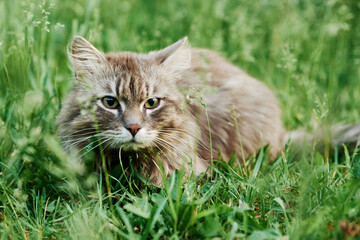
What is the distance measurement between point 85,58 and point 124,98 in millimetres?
461

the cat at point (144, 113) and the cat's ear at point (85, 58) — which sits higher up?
the cat's ear at point (85, 58)

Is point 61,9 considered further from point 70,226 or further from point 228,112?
point 70,226

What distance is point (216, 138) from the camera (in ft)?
9.55

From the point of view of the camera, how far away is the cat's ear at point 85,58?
8.09 ft

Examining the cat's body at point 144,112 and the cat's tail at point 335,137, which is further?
the cat's tail at point 335,137

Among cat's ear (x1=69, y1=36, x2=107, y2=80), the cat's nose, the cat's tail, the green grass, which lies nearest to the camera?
the green grass

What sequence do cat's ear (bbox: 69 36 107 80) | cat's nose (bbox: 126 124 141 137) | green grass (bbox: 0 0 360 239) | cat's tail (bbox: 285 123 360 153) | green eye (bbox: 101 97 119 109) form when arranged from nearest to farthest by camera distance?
green grass (bbox: 0 0 360 239) < cat's nose (bbox: 126 124 141 137) < green eye (bbox: 101 97 119 109) < cat's ear (bbox: 69 36 107 80) < cat's tail (bbox: 285 123 360 153)

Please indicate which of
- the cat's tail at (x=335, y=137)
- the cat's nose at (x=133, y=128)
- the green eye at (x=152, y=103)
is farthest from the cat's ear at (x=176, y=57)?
the cat's tail at (x=335, y=137)

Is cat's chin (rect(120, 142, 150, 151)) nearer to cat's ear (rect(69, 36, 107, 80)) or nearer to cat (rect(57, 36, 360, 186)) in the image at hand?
cat (rect(57, 36, 360, 186))

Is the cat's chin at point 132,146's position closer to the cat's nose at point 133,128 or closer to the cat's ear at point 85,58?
the cat's nose at point 133,128

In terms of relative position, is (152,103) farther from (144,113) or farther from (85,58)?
(85,58)

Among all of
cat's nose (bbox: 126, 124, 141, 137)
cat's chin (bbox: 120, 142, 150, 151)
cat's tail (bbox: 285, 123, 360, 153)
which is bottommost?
cat's tail (bbox: 285, 123, 360, 153)

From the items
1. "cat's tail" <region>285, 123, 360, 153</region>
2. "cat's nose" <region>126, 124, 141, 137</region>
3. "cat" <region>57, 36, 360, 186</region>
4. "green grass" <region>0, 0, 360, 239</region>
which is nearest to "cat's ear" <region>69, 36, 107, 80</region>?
"cat" <region>57, 36, 360, 186</region>

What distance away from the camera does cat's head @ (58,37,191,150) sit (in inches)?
88.1
